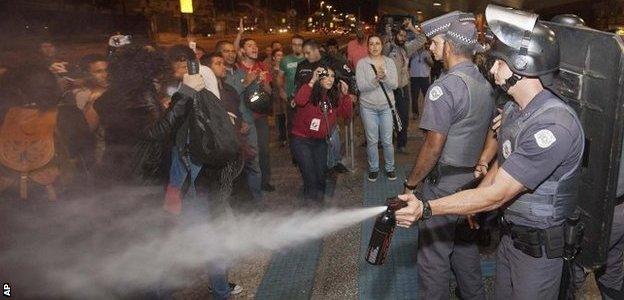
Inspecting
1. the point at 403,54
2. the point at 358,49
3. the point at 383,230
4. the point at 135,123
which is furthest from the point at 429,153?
the point at 358,49

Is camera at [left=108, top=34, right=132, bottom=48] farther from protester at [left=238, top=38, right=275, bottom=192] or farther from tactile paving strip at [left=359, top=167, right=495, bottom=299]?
tactile paving strip at [left=359, top=167, right=495, bottom=299]

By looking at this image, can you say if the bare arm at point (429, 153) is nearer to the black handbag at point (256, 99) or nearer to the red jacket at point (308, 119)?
the red jacket at point (308, 119)

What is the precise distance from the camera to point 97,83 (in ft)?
14.5

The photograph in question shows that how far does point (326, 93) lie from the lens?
18.2 ft

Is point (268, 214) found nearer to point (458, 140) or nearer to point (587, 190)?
point (458, 140)

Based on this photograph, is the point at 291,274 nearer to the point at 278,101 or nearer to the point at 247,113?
the point at 247,113

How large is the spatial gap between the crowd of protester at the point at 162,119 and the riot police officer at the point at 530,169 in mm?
1805

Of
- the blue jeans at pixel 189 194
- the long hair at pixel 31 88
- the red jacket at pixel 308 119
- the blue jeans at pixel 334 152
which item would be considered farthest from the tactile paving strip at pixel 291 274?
the long hair at pixel 31 88

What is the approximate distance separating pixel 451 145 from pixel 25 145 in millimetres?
3665

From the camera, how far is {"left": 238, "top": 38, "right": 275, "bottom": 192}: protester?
5.92 meters

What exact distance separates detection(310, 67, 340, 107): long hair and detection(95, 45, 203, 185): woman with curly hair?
7.45ft

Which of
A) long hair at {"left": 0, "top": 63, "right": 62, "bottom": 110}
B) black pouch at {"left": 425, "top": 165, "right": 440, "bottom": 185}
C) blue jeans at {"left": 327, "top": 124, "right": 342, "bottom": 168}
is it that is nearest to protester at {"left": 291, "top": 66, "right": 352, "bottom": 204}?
blue jeans at {"left": 327, "top": 124, "right": 342, "bottom": 168}

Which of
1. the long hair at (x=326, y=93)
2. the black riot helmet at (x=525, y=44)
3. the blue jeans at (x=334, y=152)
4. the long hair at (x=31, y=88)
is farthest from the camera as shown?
the blue jeans at (x=334, y=152)

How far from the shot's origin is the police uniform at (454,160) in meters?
3.28
